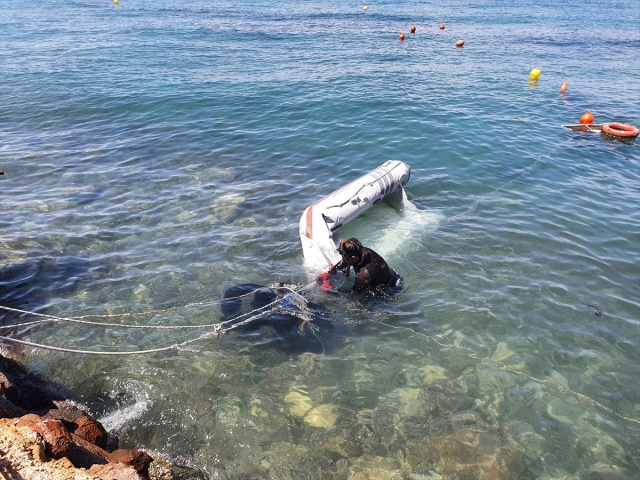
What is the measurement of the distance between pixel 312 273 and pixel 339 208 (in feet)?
5.28

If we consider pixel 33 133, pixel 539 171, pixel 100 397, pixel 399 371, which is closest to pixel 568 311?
pixel 399 371

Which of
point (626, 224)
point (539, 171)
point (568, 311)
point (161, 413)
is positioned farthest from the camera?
point (539, 171)

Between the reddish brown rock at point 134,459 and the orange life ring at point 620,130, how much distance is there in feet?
55.5

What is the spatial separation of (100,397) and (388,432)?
398cm

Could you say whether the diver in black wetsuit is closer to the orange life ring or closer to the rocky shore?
the rocky shore

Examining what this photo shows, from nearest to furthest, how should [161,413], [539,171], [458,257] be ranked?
[161,413] < [458,257] < [539,171]

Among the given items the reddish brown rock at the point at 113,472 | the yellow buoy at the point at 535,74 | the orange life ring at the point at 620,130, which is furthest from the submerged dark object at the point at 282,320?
the yellow buoy at the point at 535,74

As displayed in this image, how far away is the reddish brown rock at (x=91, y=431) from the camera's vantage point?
5230 millimetres

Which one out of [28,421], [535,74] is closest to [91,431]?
[28,421]

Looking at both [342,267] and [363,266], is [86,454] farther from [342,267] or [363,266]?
[363,266]

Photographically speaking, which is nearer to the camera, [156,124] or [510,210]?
[510,210]

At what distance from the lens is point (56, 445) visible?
438 centimetres

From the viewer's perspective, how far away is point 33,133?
55.1ft

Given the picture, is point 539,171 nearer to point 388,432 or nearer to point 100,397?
point 388,432
